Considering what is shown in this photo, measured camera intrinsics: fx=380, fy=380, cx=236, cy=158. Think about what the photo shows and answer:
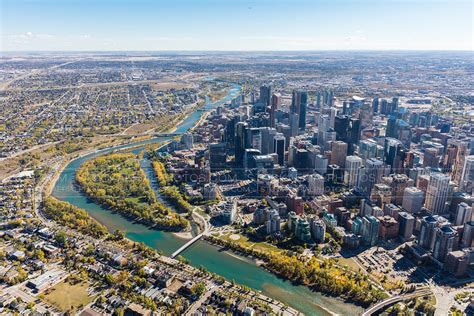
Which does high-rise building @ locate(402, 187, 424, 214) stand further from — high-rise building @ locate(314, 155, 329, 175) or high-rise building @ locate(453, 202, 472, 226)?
high-rise building @ locate(314, 155, 329, 175)

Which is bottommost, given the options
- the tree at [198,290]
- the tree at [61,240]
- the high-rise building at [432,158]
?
the tree at [198,290]

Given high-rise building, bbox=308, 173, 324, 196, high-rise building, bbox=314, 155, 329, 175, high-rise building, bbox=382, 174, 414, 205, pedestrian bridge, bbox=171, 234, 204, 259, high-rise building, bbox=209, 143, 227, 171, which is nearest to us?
pedestrian bridge, bbox=171, 234, 204, 259

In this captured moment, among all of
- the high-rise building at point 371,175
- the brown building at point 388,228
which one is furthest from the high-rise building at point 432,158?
the brown building at point 388,228

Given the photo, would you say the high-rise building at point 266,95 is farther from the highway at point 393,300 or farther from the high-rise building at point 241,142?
the highway at point 393,300

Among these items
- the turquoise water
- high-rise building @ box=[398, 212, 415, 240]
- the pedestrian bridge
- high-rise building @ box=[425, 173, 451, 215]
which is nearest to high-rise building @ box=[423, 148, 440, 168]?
high-rise building @ box=[425, 173, 451, 215]

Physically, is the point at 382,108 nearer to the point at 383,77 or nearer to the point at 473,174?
the point at 473,174

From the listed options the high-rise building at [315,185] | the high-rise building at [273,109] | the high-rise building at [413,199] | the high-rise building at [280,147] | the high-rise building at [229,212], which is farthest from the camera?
the high-rise building at [273,109]
